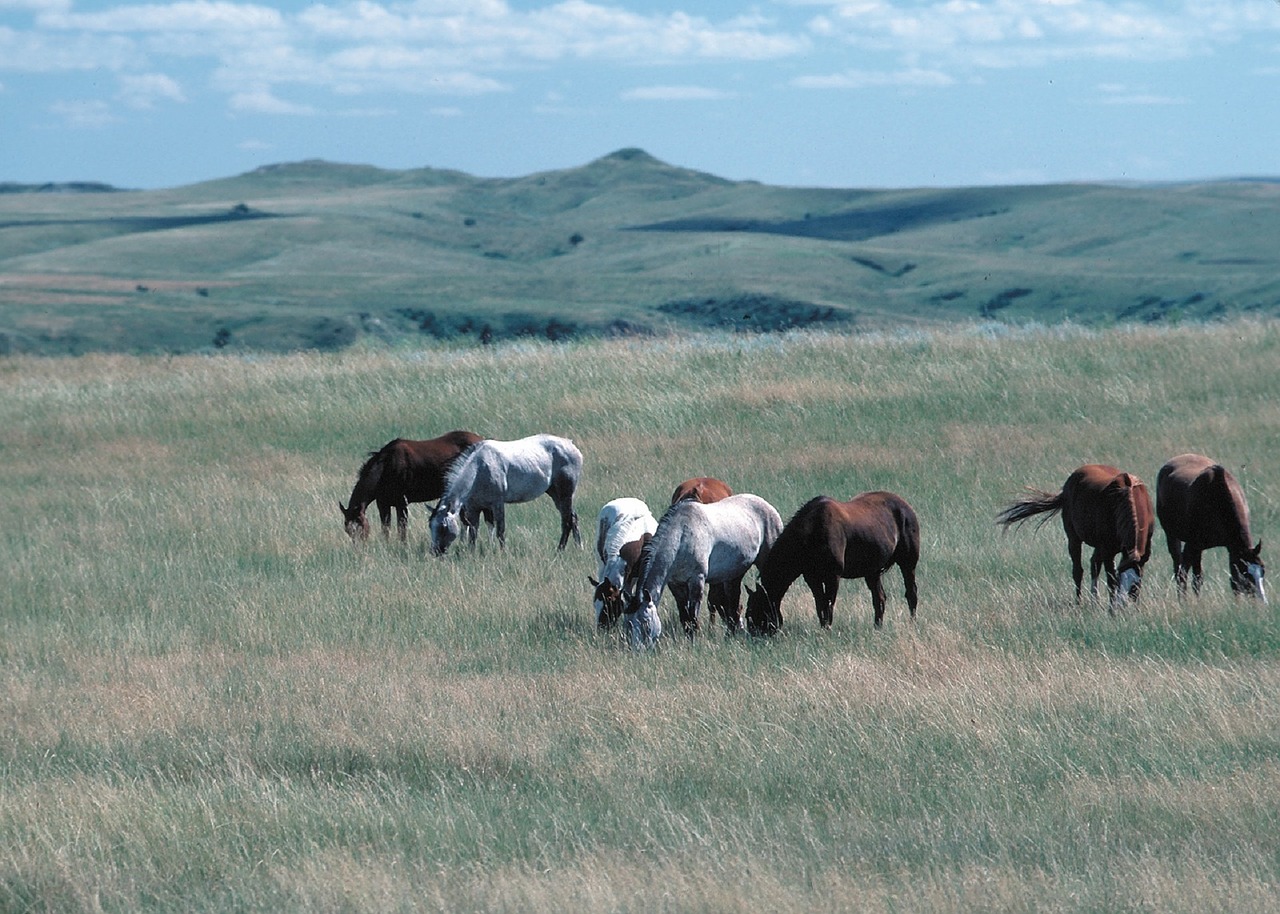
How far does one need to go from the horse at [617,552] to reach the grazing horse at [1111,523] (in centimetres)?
326

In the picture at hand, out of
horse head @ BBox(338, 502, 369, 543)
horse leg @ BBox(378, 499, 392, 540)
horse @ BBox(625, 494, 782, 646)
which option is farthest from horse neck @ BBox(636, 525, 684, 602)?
horse leg @ BBox(378, 499, 392, 540)

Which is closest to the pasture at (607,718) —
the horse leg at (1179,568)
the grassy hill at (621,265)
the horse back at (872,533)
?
the horse leg at (1179,568)

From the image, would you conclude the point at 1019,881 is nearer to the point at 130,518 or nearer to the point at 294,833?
the point at 294,833

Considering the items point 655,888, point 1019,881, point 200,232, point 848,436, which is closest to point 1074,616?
point 1019,881

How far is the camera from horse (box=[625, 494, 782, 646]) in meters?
8.67

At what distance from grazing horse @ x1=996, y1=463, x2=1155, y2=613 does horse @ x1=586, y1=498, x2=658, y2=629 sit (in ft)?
10.7

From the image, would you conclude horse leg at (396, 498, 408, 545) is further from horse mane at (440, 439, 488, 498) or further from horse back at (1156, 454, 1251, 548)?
horse back at (1156, 454, 1251, 548)

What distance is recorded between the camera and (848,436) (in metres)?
18.5

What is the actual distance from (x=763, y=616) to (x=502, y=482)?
174 inches

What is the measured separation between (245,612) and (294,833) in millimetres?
4931

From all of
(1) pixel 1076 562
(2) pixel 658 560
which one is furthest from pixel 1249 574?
(2) pixel 658 560

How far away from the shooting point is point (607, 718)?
24.5ft

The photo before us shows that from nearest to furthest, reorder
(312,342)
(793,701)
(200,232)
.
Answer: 1. (793,701)
2. (312,342)
3. (200,232)

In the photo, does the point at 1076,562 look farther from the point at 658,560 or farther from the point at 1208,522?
the point at 658,560
